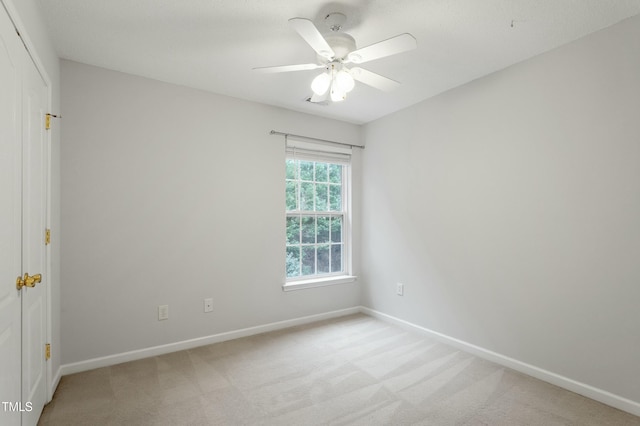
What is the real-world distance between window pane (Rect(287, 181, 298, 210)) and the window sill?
0.86 metres

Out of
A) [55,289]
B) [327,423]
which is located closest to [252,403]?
[327,423]

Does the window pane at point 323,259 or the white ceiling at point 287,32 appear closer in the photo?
the white ceiling at point 287,32

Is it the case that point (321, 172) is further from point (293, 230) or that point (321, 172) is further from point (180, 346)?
point (180, 346)

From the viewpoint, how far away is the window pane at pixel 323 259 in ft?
12.8

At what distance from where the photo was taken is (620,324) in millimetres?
2033

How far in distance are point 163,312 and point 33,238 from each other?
1330 millimetres

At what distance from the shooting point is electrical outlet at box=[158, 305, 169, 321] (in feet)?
9.27

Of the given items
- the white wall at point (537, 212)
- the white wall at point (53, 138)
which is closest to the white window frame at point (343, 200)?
the white wall at point (537, 212)

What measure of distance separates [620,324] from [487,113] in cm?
179

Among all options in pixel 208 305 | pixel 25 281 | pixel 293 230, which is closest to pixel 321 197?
pixel 293 230

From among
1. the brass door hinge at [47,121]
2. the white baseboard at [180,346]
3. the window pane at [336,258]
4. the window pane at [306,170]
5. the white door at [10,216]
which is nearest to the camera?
the white door at [10,216]

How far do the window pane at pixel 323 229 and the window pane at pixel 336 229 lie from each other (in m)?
0.08

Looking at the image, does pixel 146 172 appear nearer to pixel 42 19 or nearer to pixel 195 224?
pixel 195 224

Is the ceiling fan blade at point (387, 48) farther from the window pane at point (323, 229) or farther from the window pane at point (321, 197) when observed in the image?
the window pane at point (323, 229)
